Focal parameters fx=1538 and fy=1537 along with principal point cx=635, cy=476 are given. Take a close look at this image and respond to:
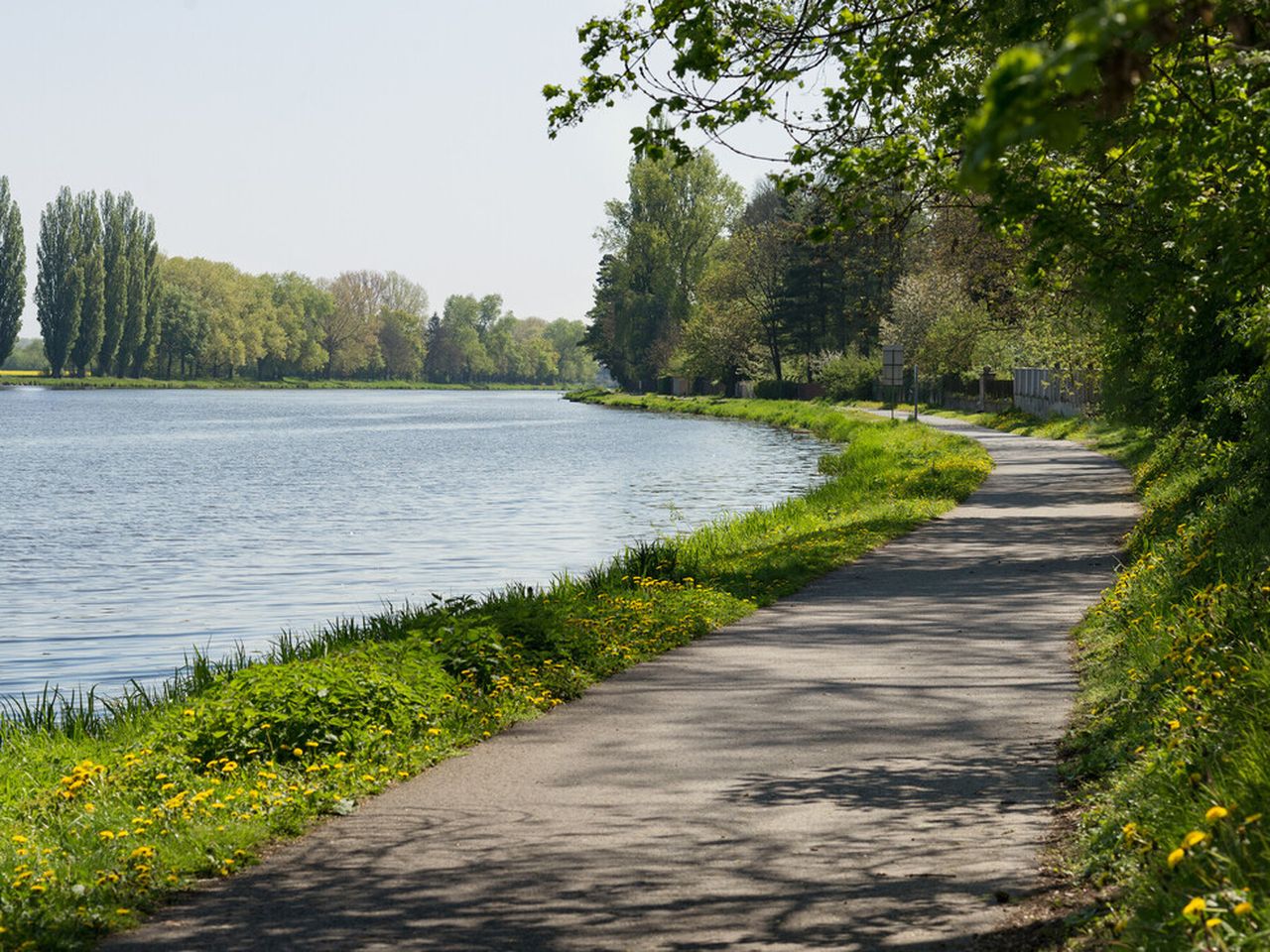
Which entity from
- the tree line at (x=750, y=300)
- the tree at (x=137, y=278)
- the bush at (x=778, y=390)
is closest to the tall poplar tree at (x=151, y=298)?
the tree at (x=137, y=278)

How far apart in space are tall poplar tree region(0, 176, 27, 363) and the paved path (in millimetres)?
142548

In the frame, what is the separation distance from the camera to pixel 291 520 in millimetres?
33875

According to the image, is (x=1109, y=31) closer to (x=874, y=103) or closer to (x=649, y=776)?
(x=649, y=776)

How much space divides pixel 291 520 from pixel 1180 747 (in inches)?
1122

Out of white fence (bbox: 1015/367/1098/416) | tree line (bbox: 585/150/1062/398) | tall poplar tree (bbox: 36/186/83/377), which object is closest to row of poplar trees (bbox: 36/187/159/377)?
tall poplar tree (bbox: 36/186/83/377)

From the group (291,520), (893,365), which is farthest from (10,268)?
(291,520)

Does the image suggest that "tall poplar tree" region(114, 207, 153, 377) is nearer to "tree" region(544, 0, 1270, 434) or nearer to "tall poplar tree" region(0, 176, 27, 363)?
"tall poplar tree" region(0, 176, 27, 363)

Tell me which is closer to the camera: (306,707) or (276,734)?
(276,734)

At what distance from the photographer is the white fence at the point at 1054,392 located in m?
50.1

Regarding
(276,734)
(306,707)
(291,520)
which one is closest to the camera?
(276,734)

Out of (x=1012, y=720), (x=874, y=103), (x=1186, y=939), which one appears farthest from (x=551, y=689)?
(x=1186, y=939)

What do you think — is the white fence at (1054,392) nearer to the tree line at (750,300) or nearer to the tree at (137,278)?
the tree line at (750,300)

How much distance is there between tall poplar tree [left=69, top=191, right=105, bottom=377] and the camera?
5778 inches

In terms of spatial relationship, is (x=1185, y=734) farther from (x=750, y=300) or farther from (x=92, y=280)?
(x=92, y=280)
